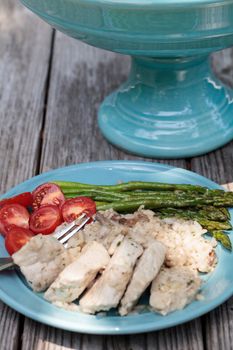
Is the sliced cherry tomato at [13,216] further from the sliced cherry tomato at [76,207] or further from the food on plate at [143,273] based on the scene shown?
the food on plate at [143,273]

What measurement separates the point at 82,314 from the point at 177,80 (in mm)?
1085

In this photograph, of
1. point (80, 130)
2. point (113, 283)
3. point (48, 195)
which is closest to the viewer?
point (113, 283)

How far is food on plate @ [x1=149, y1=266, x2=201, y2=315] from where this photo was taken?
197 centimetres

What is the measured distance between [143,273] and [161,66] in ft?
3.18

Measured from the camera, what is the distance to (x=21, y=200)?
241cm

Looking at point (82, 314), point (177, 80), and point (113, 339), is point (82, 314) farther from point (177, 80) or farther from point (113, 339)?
point (177, 80)

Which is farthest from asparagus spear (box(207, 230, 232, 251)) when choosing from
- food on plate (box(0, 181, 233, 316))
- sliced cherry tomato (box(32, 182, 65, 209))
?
sliced cherry tomato (box(32, 182, 65, 209))

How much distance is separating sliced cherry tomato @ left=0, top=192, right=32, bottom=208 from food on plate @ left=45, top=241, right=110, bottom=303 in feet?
1.37

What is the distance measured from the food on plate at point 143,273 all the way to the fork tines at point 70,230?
0.26 m

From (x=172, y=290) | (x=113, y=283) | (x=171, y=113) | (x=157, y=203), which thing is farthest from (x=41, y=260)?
(x=171, y=113)

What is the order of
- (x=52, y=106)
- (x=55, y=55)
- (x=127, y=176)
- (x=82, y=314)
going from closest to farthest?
(x=82, y=314) < (x=127, y=176) < (x=52, y=106) < (x=55, y=55)

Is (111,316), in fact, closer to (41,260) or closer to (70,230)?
(41,260)

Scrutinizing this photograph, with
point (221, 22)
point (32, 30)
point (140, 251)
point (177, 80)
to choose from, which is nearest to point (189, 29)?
point (221, 22)

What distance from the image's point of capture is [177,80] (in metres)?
2.80
